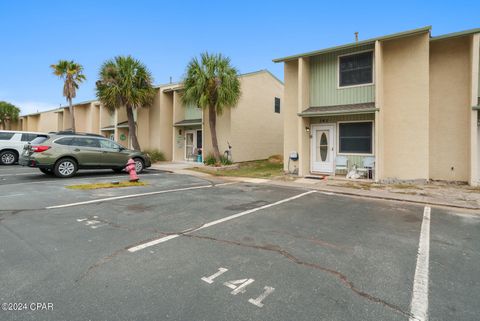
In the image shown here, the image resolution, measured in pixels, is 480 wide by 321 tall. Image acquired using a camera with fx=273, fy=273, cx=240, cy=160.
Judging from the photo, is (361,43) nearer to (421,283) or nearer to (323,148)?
(323,148)

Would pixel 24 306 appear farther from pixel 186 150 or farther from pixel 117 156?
pixel 186 150

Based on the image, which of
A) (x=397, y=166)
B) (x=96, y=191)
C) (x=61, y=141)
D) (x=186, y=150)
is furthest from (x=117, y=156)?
(x=397, y=166)

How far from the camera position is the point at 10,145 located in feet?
50.2

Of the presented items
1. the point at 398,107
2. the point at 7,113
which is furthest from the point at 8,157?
the point at 7,113

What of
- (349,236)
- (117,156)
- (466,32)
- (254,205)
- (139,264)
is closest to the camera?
(139,264)

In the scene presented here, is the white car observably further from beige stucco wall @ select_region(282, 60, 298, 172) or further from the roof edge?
the roof edge

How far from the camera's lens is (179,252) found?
376cm

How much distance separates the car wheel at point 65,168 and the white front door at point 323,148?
10284 mm

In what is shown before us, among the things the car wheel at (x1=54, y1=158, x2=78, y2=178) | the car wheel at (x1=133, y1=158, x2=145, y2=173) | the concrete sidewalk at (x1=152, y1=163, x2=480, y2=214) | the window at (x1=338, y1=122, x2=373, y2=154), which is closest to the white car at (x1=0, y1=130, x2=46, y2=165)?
the car wheel at (x1=54, y1=158, x2=78, y2=178)

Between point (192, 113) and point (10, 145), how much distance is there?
10471 mm

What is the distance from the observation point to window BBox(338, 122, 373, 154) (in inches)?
454

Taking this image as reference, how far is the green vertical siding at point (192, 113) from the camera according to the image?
60.1 feet

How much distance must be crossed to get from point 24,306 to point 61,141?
9851 mm

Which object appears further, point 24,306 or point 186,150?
point 186,150
